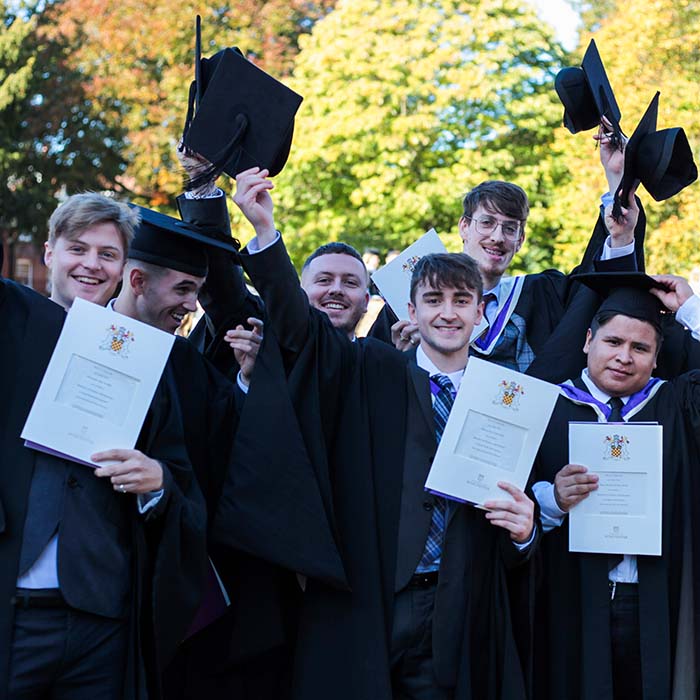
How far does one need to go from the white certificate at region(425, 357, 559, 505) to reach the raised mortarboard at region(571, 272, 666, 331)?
0.75 meters

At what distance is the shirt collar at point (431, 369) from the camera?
3969 mm

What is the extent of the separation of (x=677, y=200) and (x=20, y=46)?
2187 centimetres

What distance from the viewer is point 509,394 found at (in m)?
3.70

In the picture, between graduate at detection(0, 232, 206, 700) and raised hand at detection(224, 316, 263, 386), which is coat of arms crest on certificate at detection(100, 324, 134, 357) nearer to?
graduate at detection(0, 232, 206, 700)

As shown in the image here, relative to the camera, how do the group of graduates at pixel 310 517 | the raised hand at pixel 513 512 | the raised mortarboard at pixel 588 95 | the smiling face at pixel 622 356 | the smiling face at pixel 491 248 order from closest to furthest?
the group of graduates at pixel 310 517, the raised hand at pixel 513 512, the smiling face at pixel 622 356, the raised mortarboard at pixel 588 95, the smiling face at pixel 491 248

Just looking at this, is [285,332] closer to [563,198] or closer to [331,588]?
[331,588]

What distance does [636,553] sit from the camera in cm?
391

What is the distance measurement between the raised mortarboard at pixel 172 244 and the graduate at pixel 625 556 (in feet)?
5.23

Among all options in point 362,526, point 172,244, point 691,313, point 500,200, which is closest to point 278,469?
point 362,526

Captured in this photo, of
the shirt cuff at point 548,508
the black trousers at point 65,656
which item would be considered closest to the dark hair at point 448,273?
Answer: the shirt cuff at point 548,508

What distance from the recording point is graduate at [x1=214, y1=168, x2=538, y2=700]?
368cm

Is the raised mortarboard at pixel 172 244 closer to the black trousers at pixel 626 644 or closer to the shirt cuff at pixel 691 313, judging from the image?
the shirt cuff at pixel 691 313

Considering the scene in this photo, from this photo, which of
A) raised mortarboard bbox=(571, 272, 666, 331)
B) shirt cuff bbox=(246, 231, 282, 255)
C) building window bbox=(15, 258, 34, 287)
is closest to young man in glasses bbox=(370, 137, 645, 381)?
raised mortarboard bbox=(571, 272, 666, 331)

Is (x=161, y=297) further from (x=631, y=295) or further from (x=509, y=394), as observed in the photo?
(x=631, y=295)
